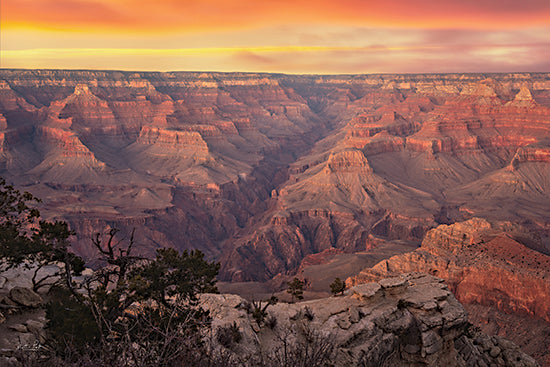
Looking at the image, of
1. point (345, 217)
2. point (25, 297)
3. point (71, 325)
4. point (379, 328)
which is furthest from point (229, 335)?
point (345, 217)

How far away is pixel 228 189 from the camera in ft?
606

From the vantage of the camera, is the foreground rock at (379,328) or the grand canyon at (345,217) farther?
the grand canyon at (345,217)

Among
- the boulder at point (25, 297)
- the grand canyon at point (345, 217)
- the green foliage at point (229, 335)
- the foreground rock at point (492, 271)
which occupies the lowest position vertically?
the grand canyon at point (345, 217)

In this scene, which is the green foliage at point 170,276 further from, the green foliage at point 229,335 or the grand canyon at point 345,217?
the grand canyon at point 345,217

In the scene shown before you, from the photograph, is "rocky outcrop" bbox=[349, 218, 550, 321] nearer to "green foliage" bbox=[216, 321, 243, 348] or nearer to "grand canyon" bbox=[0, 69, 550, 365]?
"grand canyon" bbox=[0, 69, 550, 365]

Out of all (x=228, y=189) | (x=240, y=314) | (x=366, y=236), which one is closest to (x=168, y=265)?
(x=240, y=314)

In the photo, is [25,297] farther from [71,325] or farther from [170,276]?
[170,276]

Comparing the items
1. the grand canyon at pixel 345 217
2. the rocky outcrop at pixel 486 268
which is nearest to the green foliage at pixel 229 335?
the grand canyon at pixel 345 217

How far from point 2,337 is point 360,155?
→ 16713cm

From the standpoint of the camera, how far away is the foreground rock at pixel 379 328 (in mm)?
27422

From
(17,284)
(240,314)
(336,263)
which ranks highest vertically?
(17,284)

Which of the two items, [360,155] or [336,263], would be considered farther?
[360,155]

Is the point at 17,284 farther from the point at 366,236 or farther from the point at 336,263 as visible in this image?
the point at 366,236

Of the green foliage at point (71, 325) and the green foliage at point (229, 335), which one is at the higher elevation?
the green foliage at point (71, 325)
